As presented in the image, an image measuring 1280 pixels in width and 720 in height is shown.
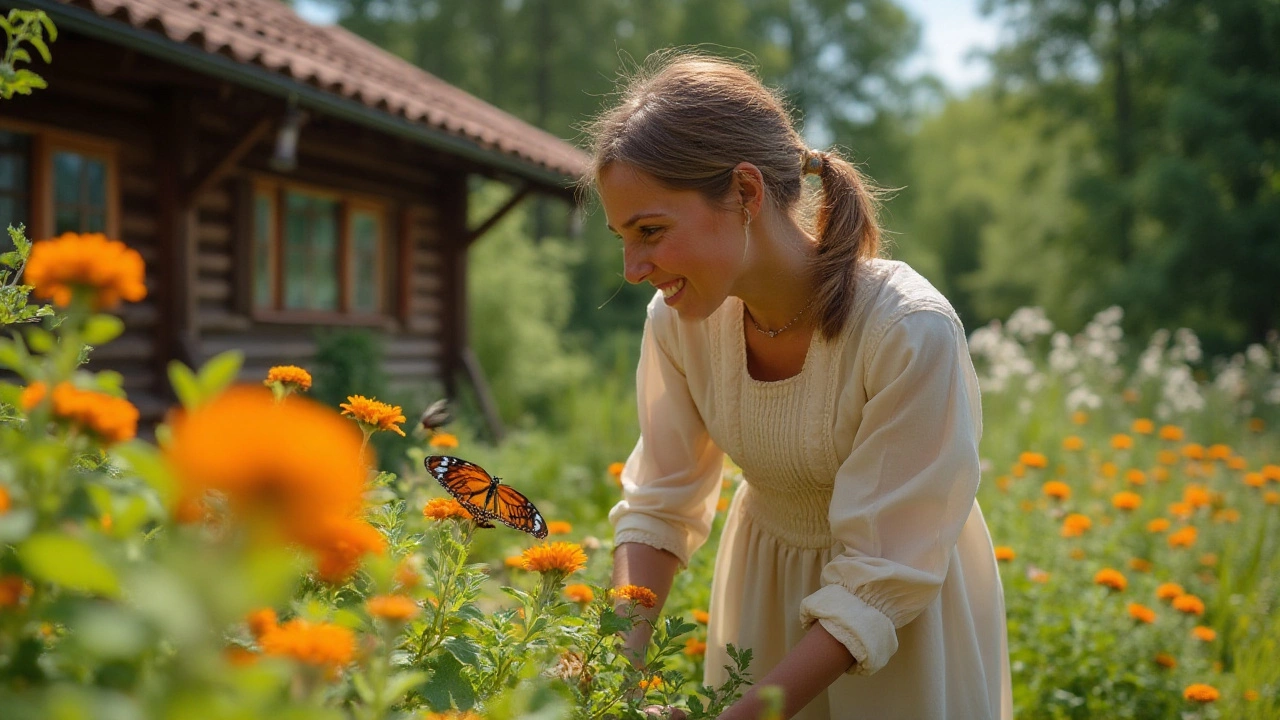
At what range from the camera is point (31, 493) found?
55 cm

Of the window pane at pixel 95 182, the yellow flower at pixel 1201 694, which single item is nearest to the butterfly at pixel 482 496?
the yellow flower at pixel 1201 694

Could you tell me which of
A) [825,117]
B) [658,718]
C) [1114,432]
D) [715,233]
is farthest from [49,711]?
[825,117]

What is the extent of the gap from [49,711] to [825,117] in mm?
25397

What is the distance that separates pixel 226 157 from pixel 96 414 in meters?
5.20

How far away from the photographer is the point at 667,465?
1.88 m

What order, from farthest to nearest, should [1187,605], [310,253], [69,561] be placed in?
[310,253] < [1187,605] < [69,561]

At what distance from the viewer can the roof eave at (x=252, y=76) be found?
3709 mm

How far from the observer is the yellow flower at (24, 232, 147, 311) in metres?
0.56

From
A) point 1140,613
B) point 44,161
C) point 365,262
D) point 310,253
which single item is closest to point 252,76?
point 44,161

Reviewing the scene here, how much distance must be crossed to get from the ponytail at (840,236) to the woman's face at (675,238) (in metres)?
0.16

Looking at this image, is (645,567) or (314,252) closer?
(645,567)

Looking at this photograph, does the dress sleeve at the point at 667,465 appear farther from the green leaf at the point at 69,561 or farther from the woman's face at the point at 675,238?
the green leaf at the point at 69,561

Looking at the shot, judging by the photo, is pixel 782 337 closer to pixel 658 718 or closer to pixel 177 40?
pixel 658 718

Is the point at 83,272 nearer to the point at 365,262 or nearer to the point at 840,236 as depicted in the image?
the point at 840,236
